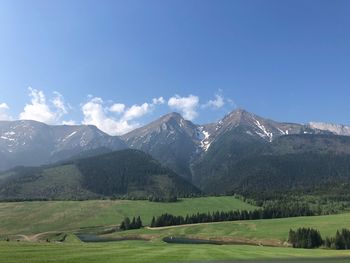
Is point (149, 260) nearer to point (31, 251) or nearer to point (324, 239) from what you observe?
point (31, 251)

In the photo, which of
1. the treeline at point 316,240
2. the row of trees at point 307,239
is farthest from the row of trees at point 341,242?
the row of trees at point 307,239

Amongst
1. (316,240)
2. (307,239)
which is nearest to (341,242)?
(316,240)

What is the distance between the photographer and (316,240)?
163875 millimetres

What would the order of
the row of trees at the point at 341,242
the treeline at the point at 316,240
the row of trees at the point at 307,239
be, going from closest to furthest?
the row of trees at the point at 341,242, the treeline at the point at 316,240, the row of trees at the point at 307,239

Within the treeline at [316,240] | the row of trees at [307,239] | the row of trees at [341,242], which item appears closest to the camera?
the row of trees at [341,242]

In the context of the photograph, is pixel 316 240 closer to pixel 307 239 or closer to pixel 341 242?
pixel 307 239

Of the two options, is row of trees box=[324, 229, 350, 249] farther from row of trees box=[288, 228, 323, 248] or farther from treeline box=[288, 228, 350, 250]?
row of trees box=[288, 228, 323, 248]

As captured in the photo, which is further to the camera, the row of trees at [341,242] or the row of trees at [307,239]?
the row of trees at [307,239]

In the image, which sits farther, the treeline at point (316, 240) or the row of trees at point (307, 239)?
the row of trees at point (307, 239)

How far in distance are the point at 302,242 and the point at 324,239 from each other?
35.5 ft

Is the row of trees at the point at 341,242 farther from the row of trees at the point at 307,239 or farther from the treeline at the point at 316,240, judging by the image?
the row of trees at the point at 307,239

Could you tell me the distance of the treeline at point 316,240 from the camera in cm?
15538

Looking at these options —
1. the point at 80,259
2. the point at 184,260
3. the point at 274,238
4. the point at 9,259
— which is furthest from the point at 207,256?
the point at 274,238

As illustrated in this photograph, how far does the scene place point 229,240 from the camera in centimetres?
19625
